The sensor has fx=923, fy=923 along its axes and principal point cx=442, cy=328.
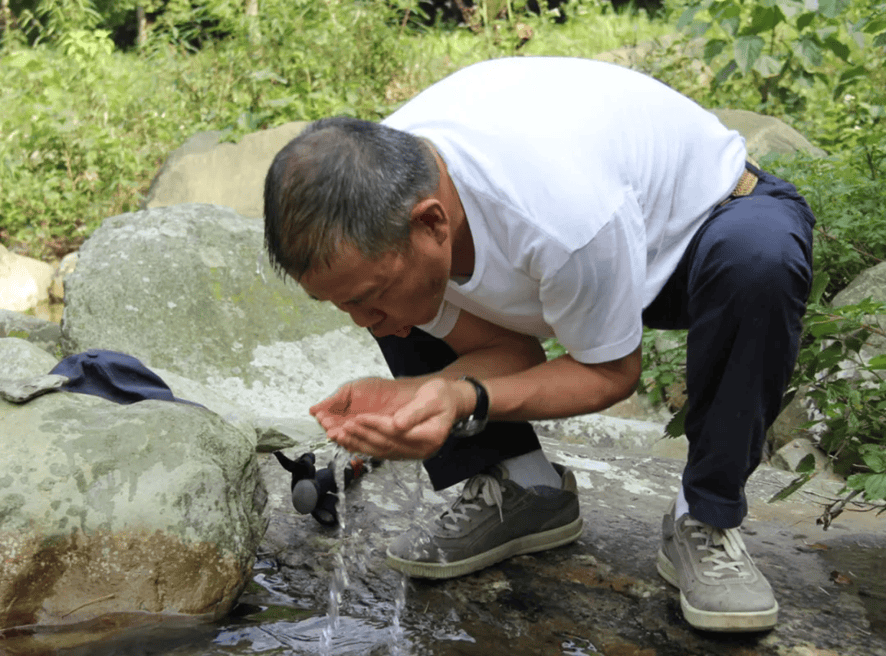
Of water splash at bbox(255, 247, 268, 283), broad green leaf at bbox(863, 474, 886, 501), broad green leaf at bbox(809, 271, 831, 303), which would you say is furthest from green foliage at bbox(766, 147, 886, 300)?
water splash at bbox(255, 247, 268, 283)

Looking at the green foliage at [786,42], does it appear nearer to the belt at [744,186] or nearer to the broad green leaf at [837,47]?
the broad green leaf at [837,47]

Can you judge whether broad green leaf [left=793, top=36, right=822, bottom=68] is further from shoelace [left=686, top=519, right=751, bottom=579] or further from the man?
shoelace [left=686, top=519, right=751, bottom=579]

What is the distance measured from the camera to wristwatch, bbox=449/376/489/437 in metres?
1.88

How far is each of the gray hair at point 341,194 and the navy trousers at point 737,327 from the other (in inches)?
24.9

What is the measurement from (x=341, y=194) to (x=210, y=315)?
293 cm

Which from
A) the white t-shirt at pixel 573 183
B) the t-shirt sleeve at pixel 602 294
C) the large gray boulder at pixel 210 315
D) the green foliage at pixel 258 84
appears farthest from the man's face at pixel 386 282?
the green foliage at pixel 258 84

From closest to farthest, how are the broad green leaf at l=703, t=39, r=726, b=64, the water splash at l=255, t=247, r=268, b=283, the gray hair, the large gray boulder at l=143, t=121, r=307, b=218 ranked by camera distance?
the gray hair → the water splash at l=255, t=247, r=268, b=283 → the broad green leaf at l=703, t=39, r=726, b=64 → the large gray boulder at l=143, t=121, r=307, b=218

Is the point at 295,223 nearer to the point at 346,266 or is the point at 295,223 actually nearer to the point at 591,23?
the point at 346,266

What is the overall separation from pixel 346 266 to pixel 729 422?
2.82 feet

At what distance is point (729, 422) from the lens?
1.91 m

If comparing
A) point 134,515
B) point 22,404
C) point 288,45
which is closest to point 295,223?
point 134,515

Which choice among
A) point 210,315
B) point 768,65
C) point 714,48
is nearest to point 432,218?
point 210,315

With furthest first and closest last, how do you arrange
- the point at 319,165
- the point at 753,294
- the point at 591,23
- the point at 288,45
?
1. the point at 591,23
2. the point at 288,45
3. the point at 753,294
4. the point at 319,165

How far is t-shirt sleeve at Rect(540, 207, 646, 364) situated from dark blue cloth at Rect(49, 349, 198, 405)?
→ 3.58ft
